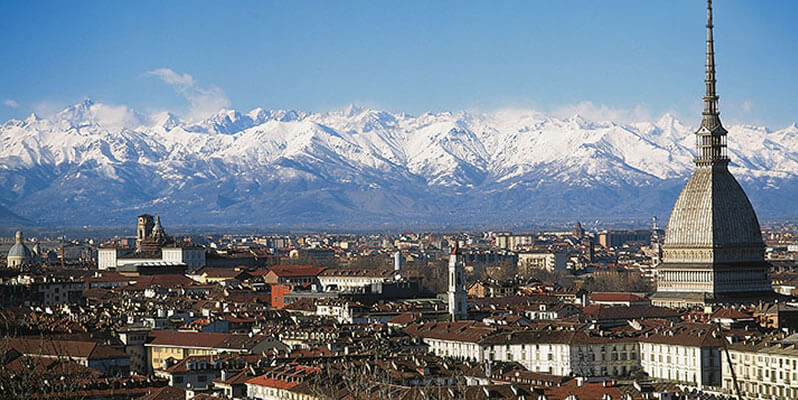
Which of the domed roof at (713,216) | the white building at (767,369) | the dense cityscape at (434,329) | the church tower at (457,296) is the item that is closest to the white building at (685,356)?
the dense cityscape at (434,329)

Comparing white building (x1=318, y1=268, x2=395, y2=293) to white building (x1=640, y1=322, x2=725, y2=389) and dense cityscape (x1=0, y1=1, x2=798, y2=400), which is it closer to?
dense cityscape (x1=0, y1=1, x2=798, y2=400)

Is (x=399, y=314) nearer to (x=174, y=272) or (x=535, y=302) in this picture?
(x=535, y=302)

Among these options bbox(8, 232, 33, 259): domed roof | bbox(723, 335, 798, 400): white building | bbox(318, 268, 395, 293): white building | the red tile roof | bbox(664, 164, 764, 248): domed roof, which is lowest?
bbox(723, 335, 798, 400): white building

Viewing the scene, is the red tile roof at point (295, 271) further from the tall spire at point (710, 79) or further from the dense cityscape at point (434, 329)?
the tall spire at point (710, 79)


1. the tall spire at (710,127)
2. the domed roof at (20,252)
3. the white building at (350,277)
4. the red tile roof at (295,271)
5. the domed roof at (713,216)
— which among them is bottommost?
the white building at (350,277)

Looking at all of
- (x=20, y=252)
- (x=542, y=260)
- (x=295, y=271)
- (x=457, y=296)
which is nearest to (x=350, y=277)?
(x=295, y=271)

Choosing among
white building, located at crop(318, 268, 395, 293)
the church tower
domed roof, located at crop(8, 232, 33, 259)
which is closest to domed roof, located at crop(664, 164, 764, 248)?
the church tower

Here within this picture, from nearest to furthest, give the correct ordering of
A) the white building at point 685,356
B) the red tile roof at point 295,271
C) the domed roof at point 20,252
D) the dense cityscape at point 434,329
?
the dense cityscape at point 434,329
the white building at point 685,356
the red tile roof at point 295,271
the domed roof at point 20,252

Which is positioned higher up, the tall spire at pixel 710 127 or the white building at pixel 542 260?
the tall spire at pixel 710 127
